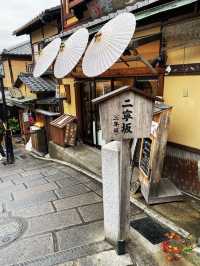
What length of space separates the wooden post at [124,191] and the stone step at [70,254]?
1.14 feet

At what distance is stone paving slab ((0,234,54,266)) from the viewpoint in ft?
14.6

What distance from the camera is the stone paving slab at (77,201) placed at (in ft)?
20.8

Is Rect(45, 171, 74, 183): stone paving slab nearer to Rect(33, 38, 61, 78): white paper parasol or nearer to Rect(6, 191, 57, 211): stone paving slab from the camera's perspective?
Rect(6, 191, 57, 211): stone paving slab

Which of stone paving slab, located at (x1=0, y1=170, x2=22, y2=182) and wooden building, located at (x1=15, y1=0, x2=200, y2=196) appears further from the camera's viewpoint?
stone paving slab, located at (x1=0, y1=170, x2=22, y2=182)

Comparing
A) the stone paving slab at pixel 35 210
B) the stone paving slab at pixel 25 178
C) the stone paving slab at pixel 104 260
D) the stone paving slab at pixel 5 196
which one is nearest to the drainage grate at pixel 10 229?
the stone paving slab at pixel 35 210

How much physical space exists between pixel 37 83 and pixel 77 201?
10.7 meters

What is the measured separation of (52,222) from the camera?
5613 millimetres

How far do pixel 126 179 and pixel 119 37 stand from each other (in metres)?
2.69

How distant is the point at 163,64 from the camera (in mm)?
6148

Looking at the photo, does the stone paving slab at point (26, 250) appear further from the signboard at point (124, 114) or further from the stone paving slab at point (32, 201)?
the signboard at point (124, 114)

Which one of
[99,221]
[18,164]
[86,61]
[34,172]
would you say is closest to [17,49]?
[18,164]

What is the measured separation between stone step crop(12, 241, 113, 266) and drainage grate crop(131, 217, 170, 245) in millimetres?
774

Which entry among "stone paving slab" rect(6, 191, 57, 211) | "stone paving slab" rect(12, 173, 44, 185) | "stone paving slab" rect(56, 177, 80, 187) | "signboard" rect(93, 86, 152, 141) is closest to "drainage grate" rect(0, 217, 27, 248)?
"stone paving slab" rect(6, 191, 57, 211)

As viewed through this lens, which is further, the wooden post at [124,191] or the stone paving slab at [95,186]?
the stone paving slab at [95,186]
